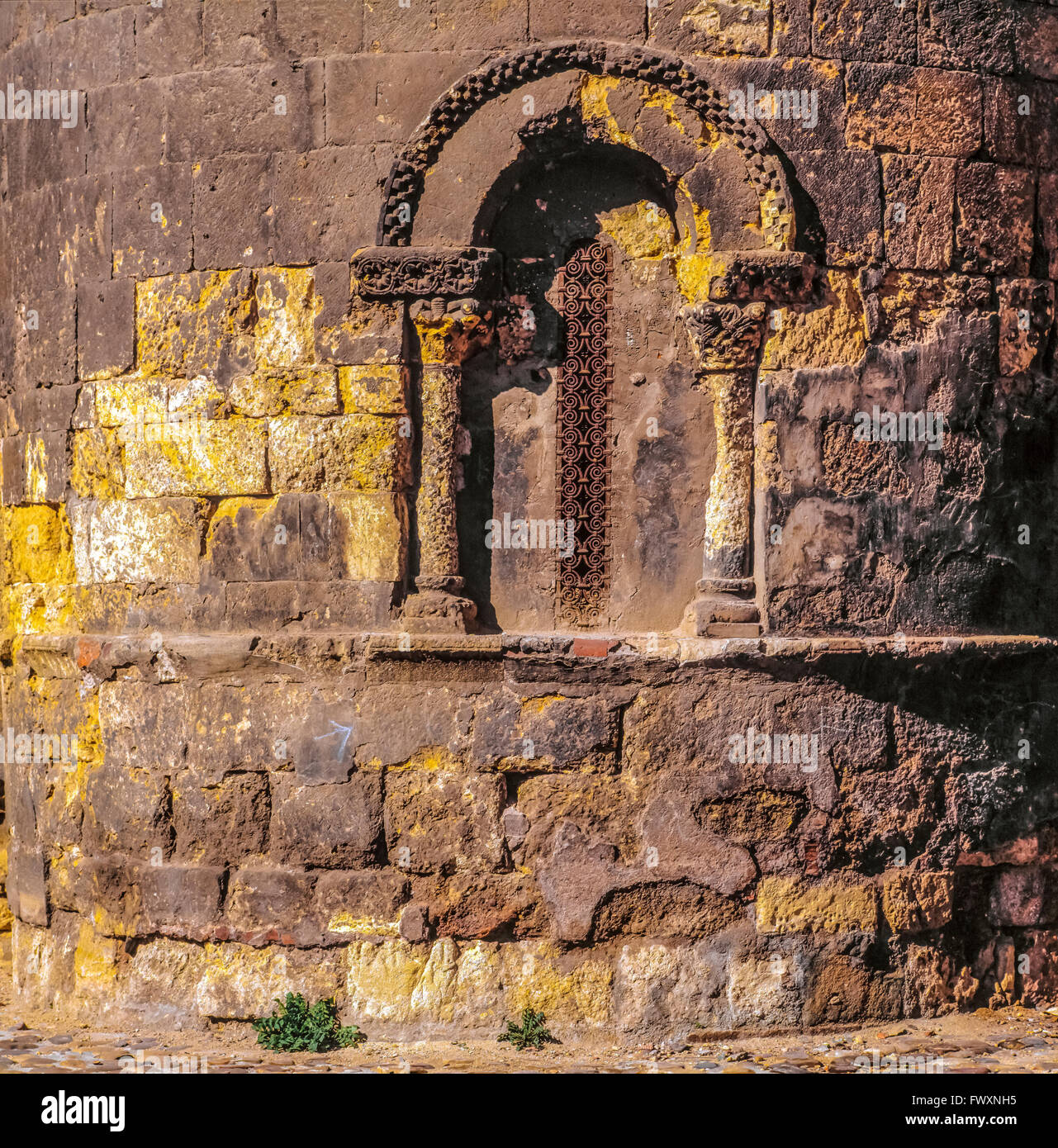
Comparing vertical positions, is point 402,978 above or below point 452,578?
below

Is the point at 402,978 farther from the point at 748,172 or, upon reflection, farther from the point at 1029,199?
the point at 1029,199

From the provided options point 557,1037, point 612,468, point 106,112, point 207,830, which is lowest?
point 557,1037

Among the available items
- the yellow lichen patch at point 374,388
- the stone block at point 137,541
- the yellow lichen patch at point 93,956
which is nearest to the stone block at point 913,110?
the yellow lichen patch at point 374,388

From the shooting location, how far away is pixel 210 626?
22.7 feet

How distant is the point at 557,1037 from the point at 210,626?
233cm

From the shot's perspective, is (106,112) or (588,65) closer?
(588,65)

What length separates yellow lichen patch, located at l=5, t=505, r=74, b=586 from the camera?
752cm

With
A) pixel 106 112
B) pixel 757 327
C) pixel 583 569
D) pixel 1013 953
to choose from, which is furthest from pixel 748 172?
pixel 1013 953

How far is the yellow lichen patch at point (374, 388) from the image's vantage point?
675cm

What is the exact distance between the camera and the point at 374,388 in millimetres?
6766

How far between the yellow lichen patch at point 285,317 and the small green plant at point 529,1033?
297 centimetres

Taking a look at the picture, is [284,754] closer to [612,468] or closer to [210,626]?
[210,626]

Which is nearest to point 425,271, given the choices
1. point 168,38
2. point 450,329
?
point 450,329

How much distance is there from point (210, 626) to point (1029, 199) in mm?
4137
